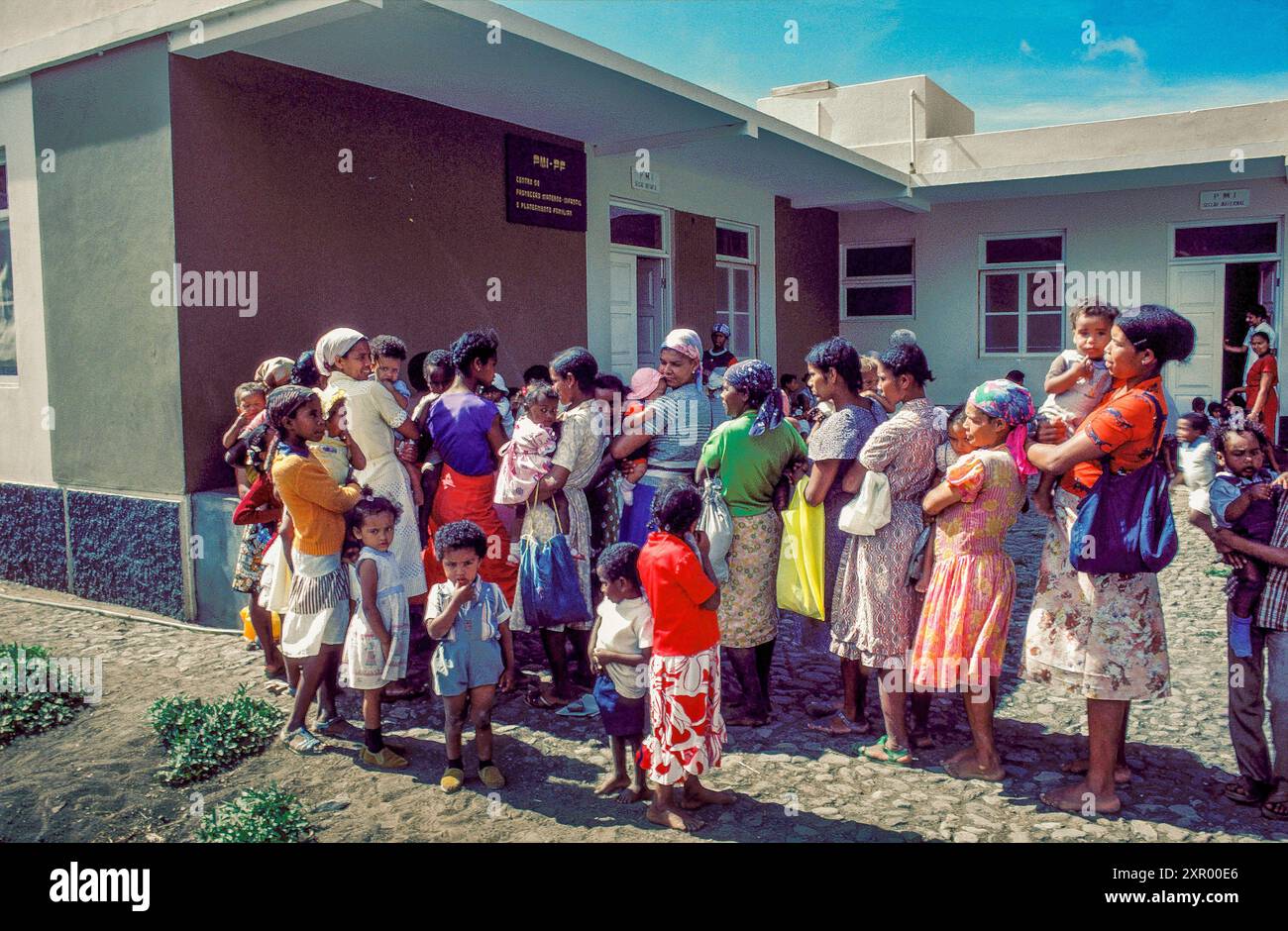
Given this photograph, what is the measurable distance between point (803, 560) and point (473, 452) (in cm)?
158

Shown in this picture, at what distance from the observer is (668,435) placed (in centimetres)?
446

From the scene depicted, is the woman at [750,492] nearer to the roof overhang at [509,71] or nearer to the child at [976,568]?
the child at [976,568]

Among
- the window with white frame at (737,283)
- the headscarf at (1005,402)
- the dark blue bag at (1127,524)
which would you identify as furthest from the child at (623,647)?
the window with white frame at (737,283)

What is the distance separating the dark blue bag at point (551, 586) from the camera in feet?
14.4

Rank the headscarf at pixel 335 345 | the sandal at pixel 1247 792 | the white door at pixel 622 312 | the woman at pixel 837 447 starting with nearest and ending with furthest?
the sandal at pixel 1247 792
the woman at pixel 837 447
the headscarf at pixel 335 345
the white door at pixel 622 312

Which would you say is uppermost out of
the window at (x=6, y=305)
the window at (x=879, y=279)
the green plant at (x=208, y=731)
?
the window at (x=879, y=279)

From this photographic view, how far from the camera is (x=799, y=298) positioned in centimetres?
1302

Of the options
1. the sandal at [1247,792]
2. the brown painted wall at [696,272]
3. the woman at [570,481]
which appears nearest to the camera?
the sandal at [1247,792]

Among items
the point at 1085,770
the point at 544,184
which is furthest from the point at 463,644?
the point at 544,184

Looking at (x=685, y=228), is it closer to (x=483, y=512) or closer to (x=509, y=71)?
(x=509, y=71)

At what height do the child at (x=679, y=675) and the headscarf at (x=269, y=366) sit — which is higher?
the headscarf at (x=269, y=366)

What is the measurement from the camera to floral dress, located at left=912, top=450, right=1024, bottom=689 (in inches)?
142

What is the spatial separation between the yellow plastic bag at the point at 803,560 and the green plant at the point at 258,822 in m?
2.03
